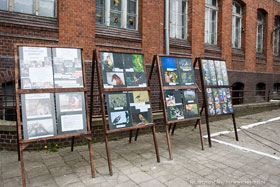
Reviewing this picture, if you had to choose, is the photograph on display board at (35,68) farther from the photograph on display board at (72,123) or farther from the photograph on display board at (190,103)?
the photograph on display board at (190,103)

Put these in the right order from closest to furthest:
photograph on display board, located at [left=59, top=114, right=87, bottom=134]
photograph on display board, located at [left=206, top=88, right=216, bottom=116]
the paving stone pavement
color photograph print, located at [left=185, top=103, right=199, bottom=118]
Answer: the paving stone pavement → photograph on display board, located at [left=59, top=114, right=87, bottom=134] → color photograph print, located at [left=185, top=103, right=199, bottom=118] → photograph on display board, located at [left=206, top=88, right=216, bottom=116]

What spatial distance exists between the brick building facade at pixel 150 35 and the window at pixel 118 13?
0.38ft

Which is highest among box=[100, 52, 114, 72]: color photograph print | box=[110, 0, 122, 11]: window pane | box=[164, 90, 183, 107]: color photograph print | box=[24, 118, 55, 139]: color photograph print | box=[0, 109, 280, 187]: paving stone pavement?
box=[110, 0, 122, 11]: window pane

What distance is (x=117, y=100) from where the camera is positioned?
12.5ft

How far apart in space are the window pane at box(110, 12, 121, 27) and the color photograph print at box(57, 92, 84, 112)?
366 centimetres

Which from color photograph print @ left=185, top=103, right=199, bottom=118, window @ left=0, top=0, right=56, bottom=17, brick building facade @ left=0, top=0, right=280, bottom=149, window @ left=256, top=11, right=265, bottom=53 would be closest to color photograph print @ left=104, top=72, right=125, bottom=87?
color photograph print @ left=185, top=103, right=199, bottom=118

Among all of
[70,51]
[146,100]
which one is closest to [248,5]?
[146,100]

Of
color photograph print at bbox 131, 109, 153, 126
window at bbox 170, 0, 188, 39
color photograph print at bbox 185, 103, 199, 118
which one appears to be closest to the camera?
color photograph print at bbox 131, 109, 153, 126

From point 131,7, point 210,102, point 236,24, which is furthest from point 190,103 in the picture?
point 236,24

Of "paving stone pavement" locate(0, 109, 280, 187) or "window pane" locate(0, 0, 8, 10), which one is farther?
"window pane" locate(0, 0, 8, 10)

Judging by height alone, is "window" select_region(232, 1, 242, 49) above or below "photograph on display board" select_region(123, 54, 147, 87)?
above

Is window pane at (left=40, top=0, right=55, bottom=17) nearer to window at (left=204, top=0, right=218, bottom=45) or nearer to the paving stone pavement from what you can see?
the paving stone pavement

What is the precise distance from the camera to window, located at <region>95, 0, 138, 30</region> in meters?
6.32

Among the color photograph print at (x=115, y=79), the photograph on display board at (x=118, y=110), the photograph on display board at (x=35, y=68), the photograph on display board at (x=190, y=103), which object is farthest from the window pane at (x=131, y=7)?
the photograph on display board at (x=35, y=68)
